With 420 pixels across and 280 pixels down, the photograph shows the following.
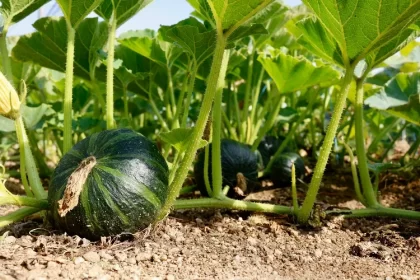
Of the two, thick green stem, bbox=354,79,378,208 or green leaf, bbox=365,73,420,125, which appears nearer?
thick green stem, bbox=354,79,378,208

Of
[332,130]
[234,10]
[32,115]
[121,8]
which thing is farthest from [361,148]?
[32,115]

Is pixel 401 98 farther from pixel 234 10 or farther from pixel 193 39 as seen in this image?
pixel 234 10

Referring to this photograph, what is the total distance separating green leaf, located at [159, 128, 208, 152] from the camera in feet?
5.38

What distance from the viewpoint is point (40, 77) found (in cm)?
316

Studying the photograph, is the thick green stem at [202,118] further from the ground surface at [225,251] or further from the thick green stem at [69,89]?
the thick green stem at [69,89]

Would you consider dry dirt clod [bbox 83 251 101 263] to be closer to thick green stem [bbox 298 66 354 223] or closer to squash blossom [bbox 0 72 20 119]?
squash blossom [bbox 0 72 20 119]

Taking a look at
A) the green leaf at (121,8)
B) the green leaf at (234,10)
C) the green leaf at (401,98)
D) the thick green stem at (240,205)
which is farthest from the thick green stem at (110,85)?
the green leaf at (401,98)

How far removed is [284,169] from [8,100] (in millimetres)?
1532

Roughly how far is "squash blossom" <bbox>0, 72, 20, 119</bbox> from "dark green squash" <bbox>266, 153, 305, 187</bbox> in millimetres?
1483

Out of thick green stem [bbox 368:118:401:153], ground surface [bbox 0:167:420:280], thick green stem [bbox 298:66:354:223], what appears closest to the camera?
ground surface [bbox 0:167:420:280]

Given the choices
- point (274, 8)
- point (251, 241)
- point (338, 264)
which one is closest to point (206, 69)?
point (274, 8)

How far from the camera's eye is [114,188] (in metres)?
1.61

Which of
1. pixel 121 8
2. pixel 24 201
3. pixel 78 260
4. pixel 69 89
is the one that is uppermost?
pixel 121 8

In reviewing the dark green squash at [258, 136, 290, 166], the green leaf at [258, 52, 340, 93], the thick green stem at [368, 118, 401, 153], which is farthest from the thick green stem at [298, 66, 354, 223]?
the thick green stem at [368, 118, 401, 153]
